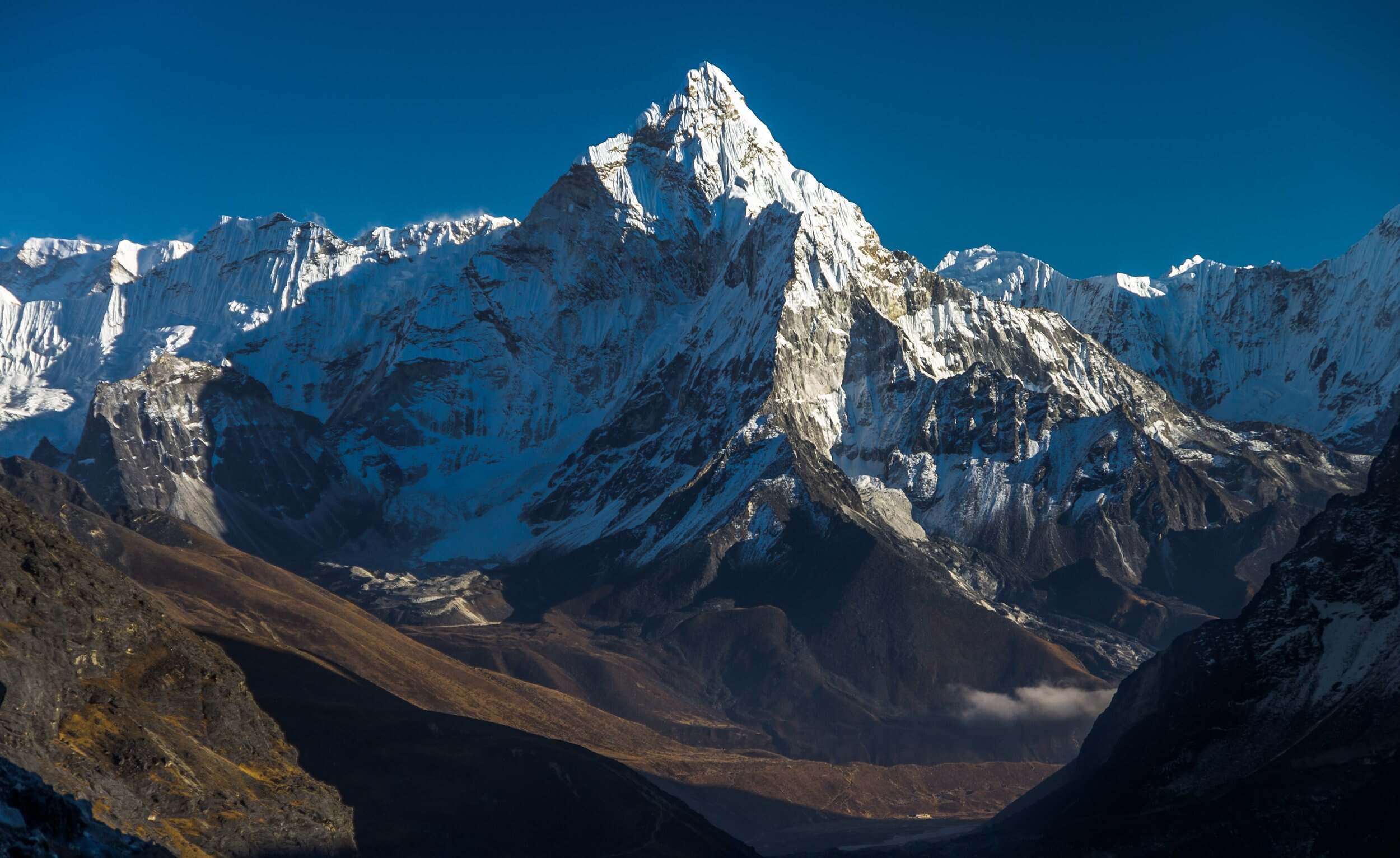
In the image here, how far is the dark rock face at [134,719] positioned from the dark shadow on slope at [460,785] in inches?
334

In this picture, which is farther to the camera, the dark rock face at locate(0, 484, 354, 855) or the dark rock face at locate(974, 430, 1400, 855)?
the dark rock face at locate(974, 430, 1400, 855)

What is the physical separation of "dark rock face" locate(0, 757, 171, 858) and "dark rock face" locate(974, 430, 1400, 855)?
63.1m

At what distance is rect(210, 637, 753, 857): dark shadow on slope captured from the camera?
124 metres

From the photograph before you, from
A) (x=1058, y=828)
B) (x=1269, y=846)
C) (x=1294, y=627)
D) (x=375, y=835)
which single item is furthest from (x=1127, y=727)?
(x=375, y=835)

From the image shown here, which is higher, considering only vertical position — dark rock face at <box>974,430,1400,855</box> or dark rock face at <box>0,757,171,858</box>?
dark rock face at <box>974,430,1400,855</box>

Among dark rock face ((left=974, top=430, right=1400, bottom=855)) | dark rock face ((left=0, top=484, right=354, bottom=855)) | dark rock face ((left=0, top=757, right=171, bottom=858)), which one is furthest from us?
dark rock face ((left=974, top=430, right=1400, bottom=855))

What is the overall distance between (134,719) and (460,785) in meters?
39.9

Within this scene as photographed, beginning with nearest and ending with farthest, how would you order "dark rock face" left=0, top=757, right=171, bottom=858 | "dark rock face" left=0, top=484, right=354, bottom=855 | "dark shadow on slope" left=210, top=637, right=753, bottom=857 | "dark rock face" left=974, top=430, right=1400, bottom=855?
1. "dark rock face" left=0, top=757, right=171, bottom=858
2. "dark rock face" left=0, top=484, right=354, bottom=855
3. "dark rock face" left=974, top=430, right=1400, bottom=855
4. "dark shadow on slope" left=210, top=637, right=753, bottom=857

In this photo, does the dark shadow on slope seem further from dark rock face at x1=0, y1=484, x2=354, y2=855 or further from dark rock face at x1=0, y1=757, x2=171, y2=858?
dark rock face at x1=0, y1=757, x2=171, y2=858

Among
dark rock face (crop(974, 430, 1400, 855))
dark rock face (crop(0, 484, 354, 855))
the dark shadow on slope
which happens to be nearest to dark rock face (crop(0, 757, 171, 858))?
dark rock face (crop(0, 484, 354, 855))

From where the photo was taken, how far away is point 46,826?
54750mm

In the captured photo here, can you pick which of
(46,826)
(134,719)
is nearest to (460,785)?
(134,719)

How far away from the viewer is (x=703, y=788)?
7810 inches

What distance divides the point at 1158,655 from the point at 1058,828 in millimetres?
24013
